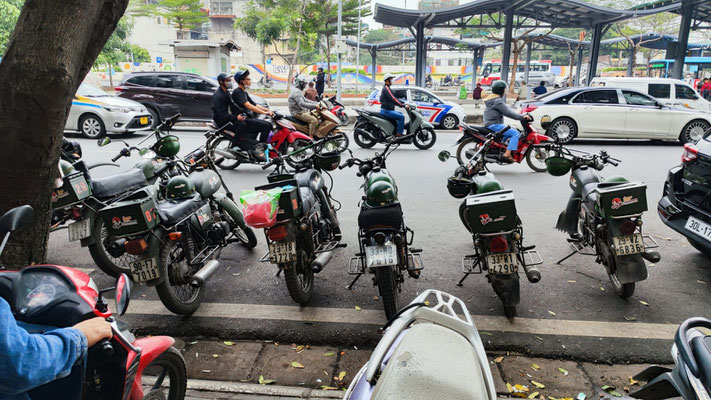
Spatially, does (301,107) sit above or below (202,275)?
above

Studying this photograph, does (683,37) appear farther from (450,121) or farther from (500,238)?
(500,238)

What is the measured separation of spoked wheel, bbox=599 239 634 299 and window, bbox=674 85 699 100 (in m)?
11.7

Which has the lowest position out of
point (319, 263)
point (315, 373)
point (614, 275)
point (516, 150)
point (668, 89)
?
point (315, 373)

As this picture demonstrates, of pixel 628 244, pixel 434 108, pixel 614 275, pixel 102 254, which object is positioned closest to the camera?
pixel 628 244

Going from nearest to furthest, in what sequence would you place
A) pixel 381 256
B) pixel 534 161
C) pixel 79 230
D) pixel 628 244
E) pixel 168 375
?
pixel 168 375 < pixel 381 256 < pixel 628 244 < pixel 79 230 < pixel 534 161

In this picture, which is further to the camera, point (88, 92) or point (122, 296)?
point (88, 92)

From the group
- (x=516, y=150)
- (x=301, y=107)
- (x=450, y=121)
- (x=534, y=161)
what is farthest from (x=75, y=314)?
(x=450, y=121)

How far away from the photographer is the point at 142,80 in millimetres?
13820

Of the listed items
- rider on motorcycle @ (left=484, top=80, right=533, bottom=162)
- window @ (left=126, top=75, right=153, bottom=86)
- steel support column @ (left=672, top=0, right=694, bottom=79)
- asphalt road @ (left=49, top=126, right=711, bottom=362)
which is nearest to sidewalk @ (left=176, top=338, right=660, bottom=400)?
asphalt road @ (left=49, top=126, right=711, bottom=362)

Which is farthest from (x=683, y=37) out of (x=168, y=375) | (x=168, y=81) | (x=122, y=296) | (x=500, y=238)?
(x=122, y=296)

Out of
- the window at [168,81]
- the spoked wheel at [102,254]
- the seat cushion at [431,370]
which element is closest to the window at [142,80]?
the window at [168,81]

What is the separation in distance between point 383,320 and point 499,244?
1.03 meters

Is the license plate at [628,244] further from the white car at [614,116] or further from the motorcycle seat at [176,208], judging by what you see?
the white car at [614,116]

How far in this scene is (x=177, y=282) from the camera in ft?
11.4
